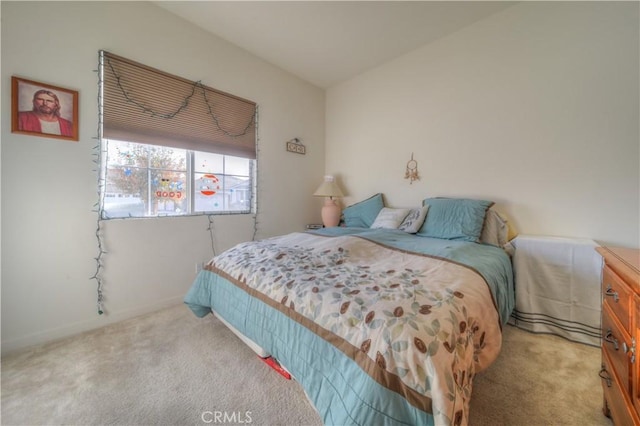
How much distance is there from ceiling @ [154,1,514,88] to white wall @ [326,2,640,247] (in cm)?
24

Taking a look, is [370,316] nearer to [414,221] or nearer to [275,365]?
[275,365]

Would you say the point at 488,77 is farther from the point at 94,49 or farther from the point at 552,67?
the point at 94,49

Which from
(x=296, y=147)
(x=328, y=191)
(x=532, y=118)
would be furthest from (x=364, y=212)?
(x=532, y=118)

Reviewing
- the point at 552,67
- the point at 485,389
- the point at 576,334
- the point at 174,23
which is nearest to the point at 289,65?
the point at 174,23

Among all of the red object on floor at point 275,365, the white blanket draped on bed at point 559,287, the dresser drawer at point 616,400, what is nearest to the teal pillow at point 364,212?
the white blanket draped on bed at point 559,287

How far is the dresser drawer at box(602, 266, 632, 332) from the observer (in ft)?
2.74

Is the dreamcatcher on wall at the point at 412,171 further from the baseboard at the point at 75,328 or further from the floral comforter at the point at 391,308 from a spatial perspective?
the baseboard at the point at 75,328

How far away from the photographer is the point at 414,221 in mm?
2432

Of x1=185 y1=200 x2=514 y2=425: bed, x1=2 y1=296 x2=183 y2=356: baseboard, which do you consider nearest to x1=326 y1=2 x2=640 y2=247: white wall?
x1=185 y1=200 x2=514 y2=425: bed

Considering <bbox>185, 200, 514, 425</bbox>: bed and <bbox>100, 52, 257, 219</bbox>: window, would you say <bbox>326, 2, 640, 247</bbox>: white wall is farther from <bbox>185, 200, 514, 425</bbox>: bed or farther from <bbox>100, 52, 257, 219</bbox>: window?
<bbox>100, 52, 257, 219</bbox>: window

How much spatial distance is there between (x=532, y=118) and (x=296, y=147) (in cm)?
257

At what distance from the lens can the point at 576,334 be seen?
5.77 ft

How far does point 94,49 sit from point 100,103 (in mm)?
415

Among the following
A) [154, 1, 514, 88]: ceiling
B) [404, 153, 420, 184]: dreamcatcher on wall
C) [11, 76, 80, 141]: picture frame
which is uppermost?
[154, 1, 514, 88]: ceiling
